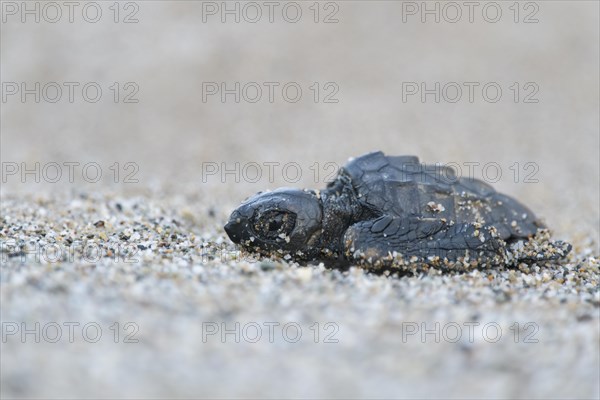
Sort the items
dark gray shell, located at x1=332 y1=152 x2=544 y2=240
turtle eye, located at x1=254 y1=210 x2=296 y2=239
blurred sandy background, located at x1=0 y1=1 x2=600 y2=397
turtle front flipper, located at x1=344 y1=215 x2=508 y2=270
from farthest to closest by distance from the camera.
→ dark gray shell, located at x1=332 y1=152 x2=544 y2=240, turtle eye, located at x1=254 y1=210 x2=296 y2=239, turtle front flipper, located at x1=344 y1=215 x2=508 y2=270, blurred sandy background, located at x1=0 y1=1 x2=600 y2=397

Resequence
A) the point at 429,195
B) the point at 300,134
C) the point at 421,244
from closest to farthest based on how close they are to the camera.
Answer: the point at 421,244 < the point at 429,195 < the point at 300,134

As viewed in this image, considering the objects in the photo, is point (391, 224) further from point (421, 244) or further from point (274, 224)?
point (274, 224)

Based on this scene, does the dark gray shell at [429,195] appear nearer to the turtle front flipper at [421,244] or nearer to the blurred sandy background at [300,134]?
the turtle front flipper at [421,244]

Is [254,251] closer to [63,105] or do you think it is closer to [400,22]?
[63,105]

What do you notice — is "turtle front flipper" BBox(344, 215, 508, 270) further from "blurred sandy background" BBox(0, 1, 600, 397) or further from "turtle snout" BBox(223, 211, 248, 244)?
"turtle snout" BBox(223, 211, 248, 244)

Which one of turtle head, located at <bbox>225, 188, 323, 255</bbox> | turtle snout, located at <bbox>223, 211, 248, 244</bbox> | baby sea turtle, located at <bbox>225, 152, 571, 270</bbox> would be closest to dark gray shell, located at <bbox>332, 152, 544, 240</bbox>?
baby sea turtle, located at <bbox>225, 152, 571, 270</bbox>

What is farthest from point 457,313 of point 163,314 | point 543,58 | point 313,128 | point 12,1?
point 12,1

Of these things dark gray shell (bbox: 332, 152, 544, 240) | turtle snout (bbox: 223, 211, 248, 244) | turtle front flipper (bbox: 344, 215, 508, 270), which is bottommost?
turtle front flipper (bbox: 344, 215, 508, 270)

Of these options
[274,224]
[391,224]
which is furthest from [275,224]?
[391,224]
